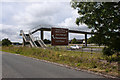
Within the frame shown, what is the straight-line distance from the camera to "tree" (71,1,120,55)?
723 centimetres

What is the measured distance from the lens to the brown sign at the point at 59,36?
21516 millimetres

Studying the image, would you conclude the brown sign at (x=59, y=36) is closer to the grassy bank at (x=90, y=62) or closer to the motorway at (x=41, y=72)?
the grassy bank at (x=90, y=62)

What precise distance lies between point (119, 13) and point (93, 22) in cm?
166

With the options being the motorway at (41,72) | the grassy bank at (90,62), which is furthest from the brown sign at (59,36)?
the motorway at (41,72)

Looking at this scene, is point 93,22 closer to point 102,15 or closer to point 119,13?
point 102,15

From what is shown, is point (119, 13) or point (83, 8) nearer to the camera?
point (119, 13)

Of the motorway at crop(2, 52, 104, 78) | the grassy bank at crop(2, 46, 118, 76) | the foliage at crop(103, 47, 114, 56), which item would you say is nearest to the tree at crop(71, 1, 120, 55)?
the foliage at crop(103, 47, 114, 56)

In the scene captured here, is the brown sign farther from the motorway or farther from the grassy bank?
the motorway

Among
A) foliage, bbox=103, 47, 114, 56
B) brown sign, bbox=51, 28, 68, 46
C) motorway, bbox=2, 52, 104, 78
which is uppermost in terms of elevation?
brown sign, bbox=51, 28, 68, 46

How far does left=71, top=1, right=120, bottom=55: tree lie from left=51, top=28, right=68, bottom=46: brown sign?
44.8 ft

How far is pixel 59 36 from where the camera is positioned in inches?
870

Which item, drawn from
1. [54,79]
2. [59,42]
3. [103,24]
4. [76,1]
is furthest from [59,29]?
[54,79]

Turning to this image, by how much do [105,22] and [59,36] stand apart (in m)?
15.0

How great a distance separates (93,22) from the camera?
7754 millimetres
